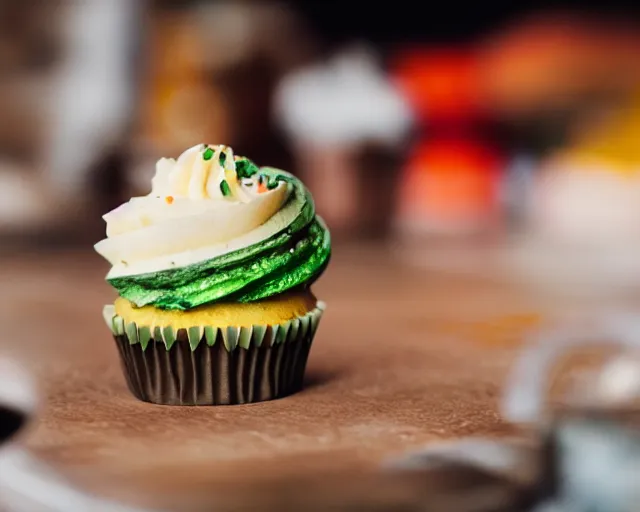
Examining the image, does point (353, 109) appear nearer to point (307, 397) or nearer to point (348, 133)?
point (348, 133)

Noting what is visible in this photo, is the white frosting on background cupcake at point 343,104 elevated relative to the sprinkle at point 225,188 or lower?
elevated

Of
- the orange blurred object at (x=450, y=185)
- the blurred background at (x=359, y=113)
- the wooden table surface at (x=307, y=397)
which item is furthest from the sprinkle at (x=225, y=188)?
the orange blurred object at (x=450, y=185)

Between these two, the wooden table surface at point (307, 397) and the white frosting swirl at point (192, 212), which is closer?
the wooden table surface at point (307, 397)

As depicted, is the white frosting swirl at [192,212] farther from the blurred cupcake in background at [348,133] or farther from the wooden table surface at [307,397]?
the blurred cupcake in background at [348,133]

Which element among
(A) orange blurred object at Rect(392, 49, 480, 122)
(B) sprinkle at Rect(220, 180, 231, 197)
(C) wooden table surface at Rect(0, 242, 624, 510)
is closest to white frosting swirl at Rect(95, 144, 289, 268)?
(B) sprinkle at Rect(220, 180, 231, 197)

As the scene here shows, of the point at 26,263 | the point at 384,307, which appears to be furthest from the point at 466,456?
the point at 26,263
